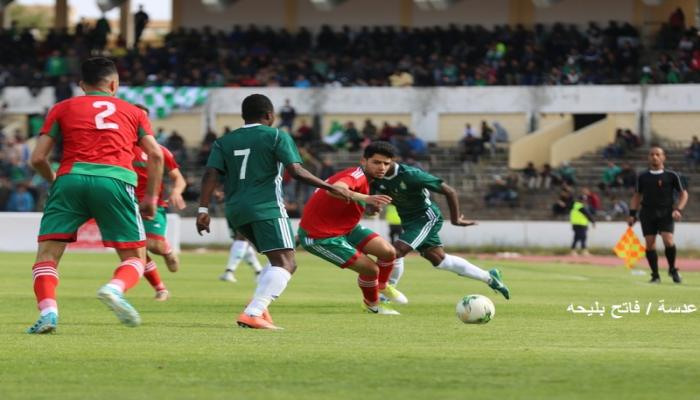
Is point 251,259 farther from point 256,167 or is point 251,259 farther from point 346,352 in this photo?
point 346,352

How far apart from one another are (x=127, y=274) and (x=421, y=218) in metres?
6.06

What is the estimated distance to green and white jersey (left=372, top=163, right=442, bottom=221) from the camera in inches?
636

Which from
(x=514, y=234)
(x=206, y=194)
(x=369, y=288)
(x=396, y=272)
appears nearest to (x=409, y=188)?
(x=396, y=272)

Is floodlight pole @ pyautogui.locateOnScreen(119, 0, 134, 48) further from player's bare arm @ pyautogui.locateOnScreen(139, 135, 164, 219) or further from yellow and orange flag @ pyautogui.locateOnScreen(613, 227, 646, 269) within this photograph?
player's bare arm @ pyautogui.locateOnScreen(139, 135, 164, 219)

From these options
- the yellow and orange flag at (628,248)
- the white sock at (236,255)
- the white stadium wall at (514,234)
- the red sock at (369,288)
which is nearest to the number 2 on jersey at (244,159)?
the red sock at (369,288)

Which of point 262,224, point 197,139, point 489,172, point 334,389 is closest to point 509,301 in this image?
point 262,224

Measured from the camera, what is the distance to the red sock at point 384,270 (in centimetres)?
1545

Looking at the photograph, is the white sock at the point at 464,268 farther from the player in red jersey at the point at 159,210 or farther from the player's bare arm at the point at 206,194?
the player's bare arm at the point at 206,194

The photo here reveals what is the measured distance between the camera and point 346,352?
386 inches

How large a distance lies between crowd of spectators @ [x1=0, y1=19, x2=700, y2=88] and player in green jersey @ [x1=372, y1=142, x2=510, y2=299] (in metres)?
31.5

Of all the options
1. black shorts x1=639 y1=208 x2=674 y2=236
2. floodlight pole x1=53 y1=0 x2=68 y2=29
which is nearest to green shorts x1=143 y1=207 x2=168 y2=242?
black shorts x1=639 y1=208 x2=674 y2=236

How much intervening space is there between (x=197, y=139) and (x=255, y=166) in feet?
131

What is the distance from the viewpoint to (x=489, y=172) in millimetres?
44875

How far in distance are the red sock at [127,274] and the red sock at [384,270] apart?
14.8 ft
